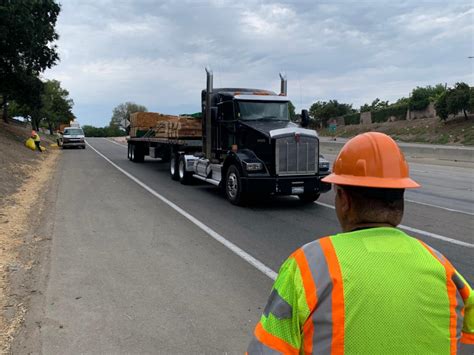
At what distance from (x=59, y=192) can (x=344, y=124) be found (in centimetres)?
7563

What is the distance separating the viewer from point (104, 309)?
14.9ft

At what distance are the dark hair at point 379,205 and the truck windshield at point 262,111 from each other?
33.0 feet

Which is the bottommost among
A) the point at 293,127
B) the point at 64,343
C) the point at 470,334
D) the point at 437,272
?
the point at 64,343

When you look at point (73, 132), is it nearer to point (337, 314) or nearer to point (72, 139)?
point (72, 139)

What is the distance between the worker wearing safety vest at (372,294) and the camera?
54.4 inches

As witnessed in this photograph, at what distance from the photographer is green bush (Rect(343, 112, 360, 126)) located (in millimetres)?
81188

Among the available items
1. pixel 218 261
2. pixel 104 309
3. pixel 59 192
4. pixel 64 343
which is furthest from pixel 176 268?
pixel 59 192

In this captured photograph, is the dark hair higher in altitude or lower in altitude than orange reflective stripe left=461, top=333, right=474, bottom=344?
higher

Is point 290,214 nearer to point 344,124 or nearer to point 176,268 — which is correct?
point 176,268

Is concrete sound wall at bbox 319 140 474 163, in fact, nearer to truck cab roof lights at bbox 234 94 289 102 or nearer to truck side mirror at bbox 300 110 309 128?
truck side mirror at bbox 300 110 309 128

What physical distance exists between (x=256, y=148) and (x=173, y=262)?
204 inches

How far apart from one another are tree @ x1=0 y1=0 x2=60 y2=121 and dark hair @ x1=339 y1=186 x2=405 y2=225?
2507cm

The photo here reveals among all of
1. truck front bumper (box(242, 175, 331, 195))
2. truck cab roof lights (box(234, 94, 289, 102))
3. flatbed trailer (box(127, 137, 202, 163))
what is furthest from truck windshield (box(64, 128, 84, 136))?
truck front bumper (box(242, 175, 331, 195))

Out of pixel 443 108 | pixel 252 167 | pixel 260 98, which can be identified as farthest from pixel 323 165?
pixel 443 108
